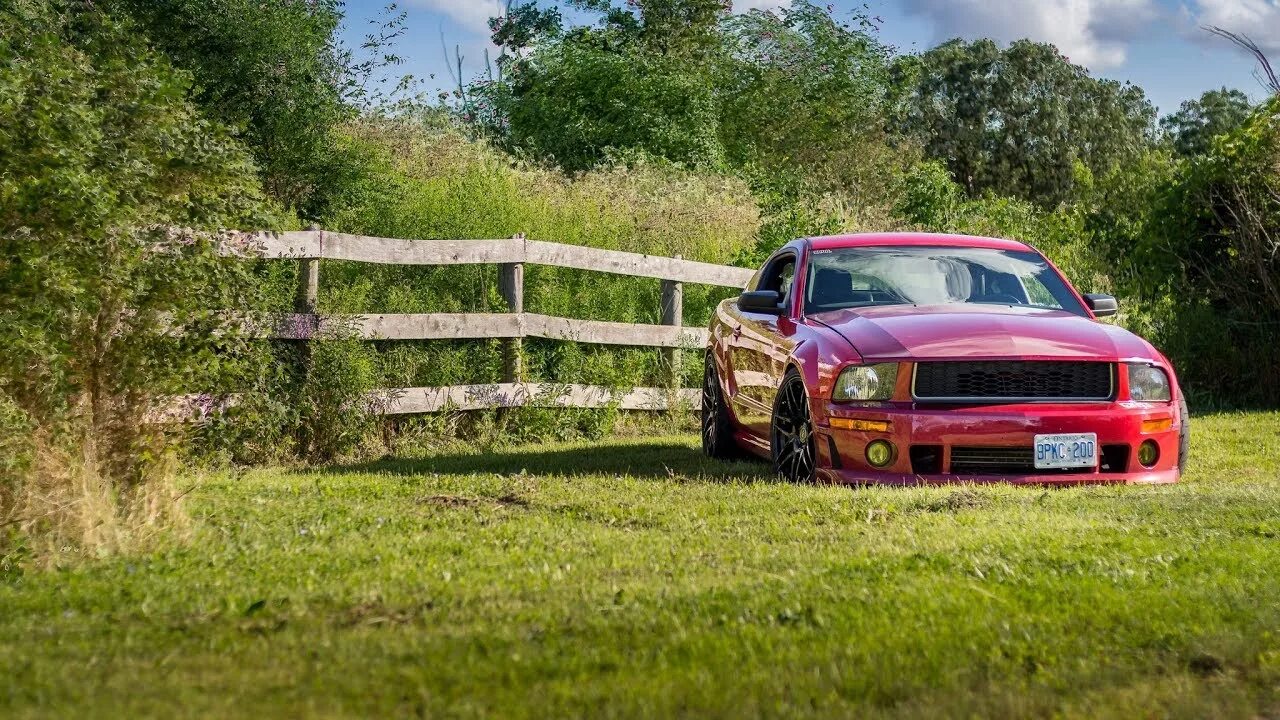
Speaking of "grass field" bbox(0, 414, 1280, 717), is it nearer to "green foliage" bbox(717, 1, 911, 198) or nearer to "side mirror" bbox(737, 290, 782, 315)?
"side mirror" bbox(737, 290, 782, 315)

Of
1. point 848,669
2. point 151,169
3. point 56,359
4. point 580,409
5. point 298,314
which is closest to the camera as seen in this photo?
point 848,669

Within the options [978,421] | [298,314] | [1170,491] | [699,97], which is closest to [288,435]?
[298,314]

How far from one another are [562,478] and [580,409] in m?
4.25

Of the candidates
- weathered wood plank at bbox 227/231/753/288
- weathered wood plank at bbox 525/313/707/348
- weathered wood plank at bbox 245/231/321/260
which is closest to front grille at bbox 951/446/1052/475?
weathered wood plank at bbox 227/231/753/288

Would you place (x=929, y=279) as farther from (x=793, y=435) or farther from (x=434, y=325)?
(x=434, y=325)

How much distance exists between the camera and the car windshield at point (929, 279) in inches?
420

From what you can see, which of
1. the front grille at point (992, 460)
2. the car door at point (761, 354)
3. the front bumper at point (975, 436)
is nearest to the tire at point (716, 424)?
the car door at point (761, 354)

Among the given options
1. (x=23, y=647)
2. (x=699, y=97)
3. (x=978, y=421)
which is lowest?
(x=23, y=647)

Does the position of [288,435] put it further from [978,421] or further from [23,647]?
[23,647]

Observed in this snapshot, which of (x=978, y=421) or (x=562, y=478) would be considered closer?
(x=978, y=421)

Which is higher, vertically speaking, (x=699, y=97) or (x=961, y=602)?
(x=699, y=97)

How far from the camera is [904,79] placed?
1772 inches

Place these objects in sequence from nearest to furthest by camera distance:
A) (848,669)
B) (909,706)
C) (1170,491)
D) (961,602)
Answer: (909,706) < (848,669) < (961,602) < (1170,491)

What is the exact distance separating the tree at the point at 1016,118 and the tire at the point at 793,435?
59671 mm
